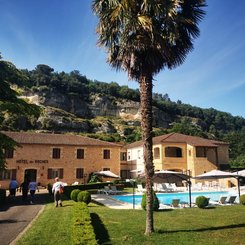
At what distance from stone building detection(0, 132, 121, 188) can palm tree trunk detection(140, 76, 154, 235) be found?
93.5 feet

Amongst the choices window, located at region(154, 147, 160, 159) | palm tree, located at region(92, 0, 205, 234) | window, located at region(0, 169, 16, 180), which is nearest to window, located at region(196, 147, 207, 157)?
window, located at region(154, 147, 160, 159)

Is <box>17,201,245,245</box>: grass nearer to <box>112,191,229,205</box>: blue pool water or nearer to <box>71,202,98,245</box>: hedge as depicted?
<box>71,202,98,245</box>: hedge

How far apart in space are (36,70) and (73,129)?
176 ft

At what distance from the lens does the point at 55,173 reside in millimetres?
38406

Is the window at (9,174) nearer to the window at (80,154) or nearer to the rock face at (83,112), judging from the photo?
the window at (80,154)

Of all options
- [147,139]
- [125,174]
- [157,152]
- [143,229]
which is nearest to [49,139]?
[157,152]

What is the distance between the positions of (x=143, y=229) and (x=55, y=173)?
29.0 meters

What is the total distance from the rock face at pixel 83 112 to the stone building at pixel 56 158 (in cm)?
4480

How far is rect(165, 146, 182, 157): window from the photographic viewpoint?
45656 mm

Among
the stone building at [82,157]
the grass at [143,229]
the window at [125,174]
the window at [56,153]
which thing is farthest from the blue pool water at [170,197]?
the window at [125,174]

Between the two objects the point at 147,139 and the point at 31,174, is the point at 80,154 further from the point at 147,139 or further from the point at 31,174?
the point at 147,139

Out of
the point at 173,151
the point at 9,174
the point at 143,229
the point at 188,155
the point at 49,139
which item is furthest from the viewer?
the point at 173,151

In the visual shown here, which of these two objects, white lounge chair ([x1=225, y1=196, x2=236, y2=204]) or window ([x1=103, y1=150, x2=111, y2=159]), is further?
window ([x1=103, y1=150, x2=111, y2=159])

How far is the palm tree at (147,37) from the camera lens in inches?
422
